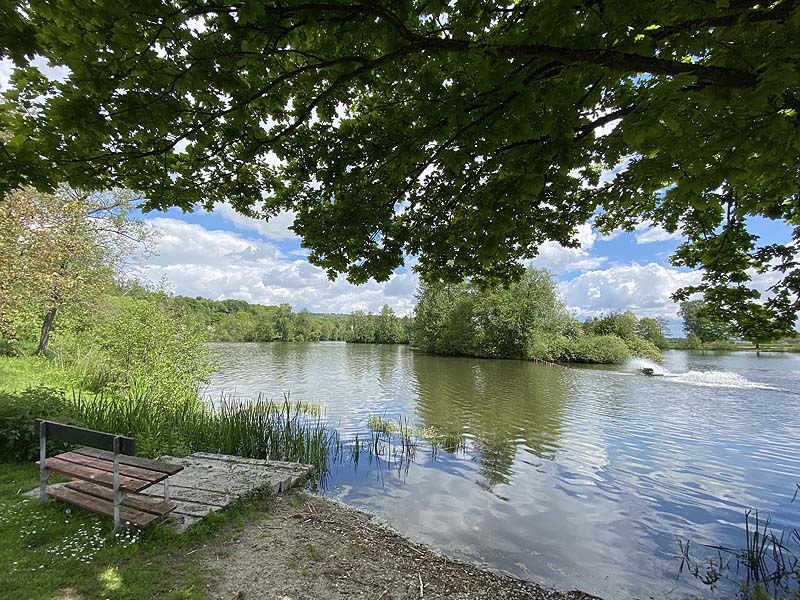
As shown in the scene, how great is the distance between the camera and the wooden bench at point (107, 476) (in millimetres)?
3727

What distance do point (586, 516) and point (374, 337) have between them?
83.1 metres

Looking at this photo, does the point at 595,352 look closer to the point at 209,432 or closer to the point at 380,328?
the point at 209,432

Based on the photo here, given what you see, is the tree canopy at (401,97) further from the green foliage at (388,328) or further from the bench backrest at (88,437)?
the green foliage at (388,328)

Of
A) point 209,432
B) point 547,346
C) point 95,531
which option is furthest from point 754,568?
point 547,346

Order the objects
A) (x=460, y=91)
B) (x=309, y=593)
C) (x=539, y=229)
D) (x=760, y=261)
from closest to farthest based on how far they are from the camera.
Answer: (x=309, y=593), (x=460, y=91), (x=760, y=261), (x=539, y=229)

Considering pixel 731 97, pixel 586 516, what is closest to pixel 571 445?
pixel 586 516

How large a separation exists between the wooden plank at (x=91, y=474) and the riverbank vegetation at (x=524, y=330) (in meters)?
34.5

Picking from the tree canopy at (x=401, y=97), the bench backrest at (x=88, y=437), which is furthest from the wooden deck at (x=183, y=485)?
the tree canopy at (x=401, y=97)

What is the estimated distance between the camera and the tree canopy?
99.7 inches

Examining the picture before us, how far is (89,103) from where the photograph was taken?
2885 mm

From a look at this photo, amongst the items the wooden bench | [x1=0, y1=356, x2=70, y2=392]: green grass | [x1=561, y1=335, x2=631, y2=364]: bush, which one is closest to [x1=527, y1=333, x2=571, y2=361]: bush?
[x1=561, y1=335, x2=631, y2=364]: bush

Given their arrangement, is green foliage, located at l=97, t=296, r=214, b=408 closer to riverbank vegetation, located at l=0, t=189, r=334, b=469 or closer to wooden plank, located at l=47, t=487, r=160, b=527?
riverbank vegetation, located at l=0, t=189, r=334, b=469

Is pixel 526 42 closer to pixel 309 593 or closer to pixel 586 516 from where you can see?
pixel 309 593

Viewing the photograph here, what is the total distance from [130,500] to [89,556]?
705 millimetres
